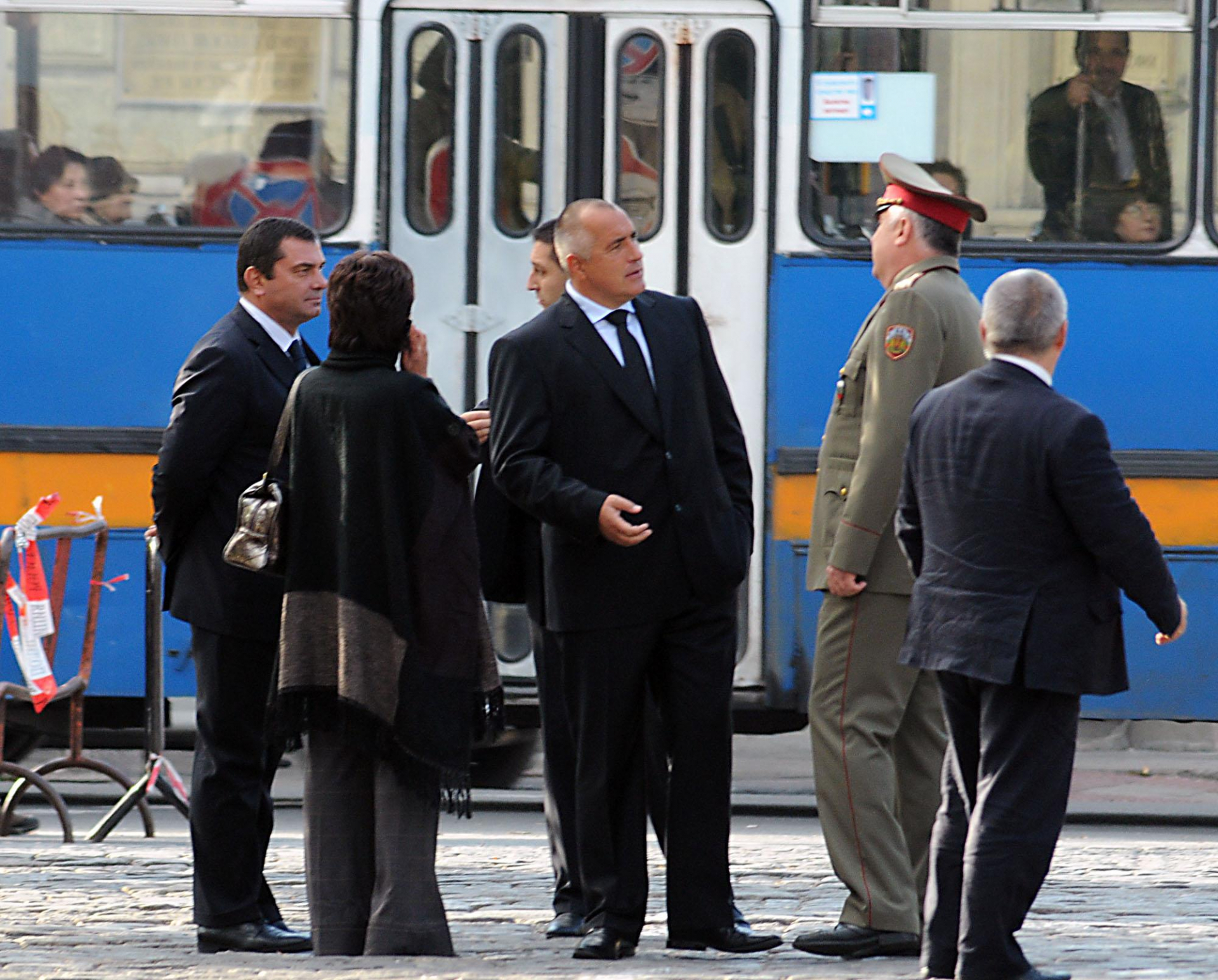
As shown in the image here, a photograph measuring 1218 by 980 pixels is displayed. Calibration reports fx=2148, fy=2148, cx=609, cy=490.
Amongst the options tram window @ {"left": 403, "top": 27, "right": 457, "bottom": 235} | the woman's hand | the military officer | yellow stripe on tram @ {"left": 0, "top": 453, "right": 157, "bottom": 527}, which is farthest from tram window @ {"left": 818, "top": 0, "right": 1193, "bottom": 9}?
the woman's hand

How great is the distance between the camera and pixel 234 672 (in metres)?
5.53

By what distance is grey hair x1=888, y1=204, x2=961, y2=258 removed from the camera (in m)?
5.64

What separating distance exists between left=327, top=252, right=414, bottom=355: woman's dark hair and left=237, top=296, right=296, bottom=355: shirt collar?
1.73 ft

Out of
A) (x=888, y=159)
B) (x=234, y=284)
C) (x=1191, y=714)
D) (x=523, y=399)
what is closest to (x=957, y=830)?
(x=523, y=399)

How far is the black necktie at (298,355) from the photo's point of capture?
5707 mm

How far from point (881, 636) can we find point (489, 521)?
111 centimetres

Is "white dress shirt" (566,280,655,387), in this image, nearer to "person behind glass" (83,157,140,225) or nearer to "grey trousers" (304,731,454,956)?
"grey trousers" (304,731,454,956)

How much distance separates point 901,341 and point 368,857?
1852mm

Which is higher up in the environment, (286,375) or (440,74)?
(440,74)

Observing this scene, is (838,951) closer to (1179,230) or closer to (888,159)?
(888,159)

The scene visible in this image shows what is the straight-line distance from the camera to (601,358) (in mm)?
5398

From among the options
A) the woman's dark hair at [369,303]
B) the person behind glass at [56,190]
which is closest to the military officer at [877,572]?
the woman's dark hair at [369,303]

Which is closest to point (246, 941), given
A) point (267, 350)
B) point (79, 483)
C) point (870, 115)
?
point (267, 350)

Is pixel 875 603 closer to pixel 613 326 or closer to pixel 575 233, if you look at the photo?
pixel 613 326
